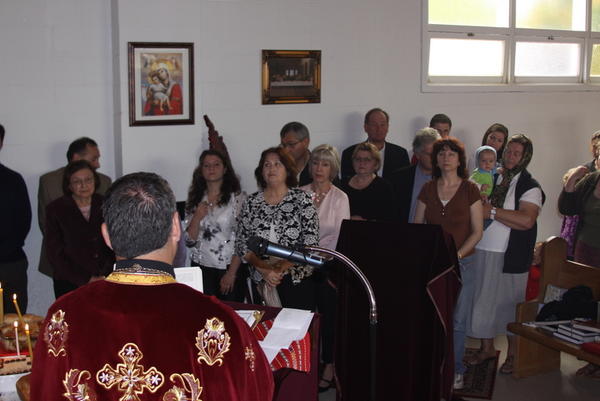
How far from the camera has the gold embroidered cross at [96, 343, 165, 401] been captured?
6.19ft

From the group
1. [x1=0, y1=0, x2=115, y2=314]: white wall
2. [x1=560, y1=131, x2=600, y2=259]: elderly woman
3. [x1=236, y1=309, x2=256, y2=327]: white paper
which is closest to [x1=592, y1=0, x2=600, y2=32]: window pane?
[x1=560, y1=131, x2=600, y2=259]: elderly woman

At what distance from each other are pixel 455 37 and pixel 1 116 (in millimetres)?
3917

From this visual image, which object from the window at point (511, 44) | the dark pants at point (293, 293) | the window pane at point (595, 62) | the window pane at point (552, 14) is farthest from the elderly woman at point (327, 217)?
the window pane at point (595, 62)

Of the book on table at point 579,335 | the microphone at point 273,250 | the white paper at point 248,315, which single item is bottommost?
the book on table at point 579,335

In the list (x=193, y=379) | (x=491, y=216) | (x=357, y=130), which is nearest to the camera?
(x=193, y=379)

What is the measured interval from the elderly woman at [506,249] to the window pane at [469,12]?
7.31 ft

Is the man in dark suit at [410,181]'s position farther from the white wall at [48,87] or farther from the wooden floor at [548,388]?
the white wall at [48,87]

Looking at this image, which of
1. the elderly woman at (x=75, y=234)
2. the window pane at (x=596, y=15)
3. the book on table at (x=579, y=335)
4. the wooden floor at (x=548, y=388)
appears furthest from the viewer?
the window pane at (x=596, y=15)

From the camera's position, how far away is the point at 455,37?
688 cm

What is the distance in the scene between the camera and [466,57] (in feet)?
23.1

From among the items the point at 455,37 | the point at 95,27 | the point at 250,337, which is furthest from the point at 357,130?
the point at 250,337

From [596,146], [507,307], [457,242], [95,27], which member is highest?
[95,27]

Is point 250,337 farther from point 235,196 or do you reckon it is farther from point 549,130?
point 549,130

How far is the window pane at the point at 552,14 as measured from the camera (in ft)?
23.6
